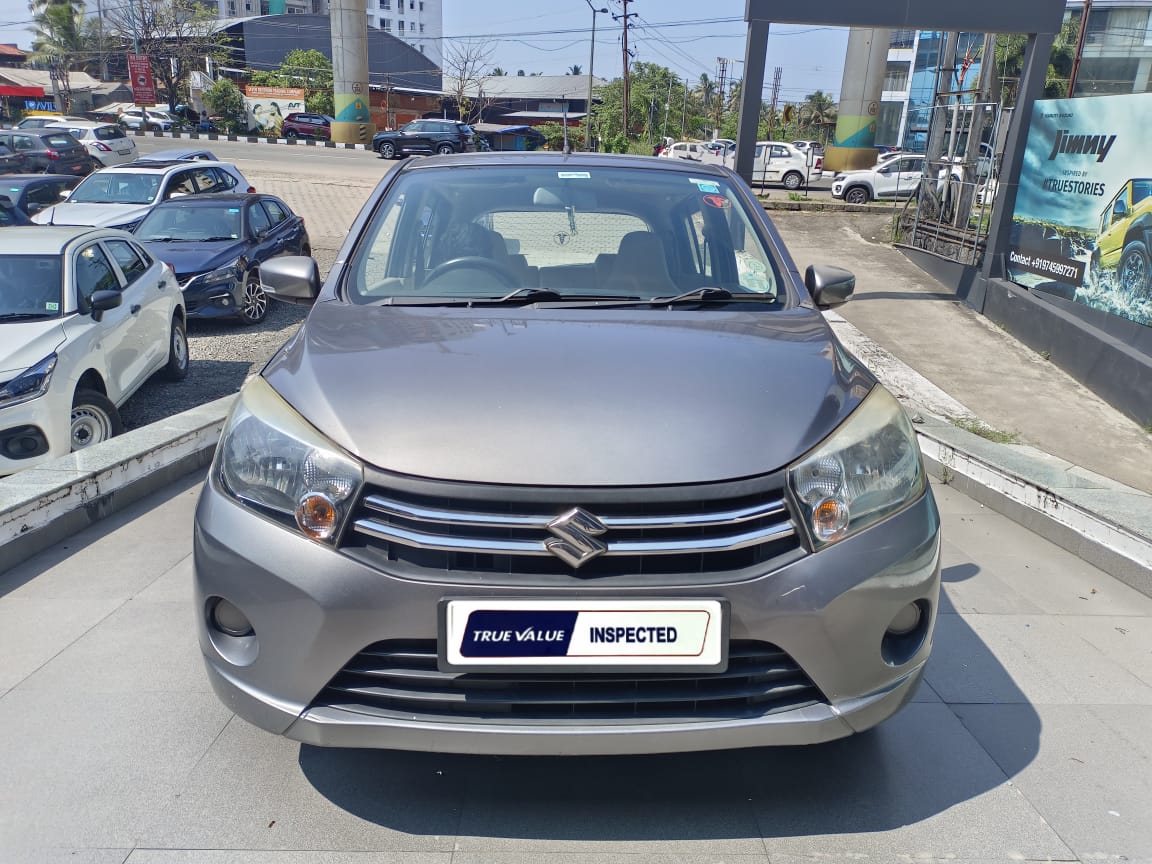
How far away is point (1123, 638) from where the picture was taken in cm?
346

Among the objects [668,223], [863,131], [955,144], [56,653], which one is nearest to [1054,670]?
[668,223]

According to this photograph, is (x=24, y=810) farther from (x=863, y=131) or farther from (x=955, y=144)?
(x=863, y=131)

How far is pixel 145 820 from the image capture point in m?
2.33

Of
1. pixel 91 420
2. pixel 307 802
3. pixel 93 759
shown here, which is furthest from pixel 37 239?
pixel 307 802

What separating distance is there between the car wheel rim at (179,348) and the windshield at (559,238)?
5.19 meters

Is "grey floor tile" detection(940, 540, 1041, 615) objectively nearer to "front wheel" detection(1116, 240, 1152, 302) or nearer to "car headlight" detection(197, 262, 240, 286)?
"front wheel" detection(1116, 240, 1152, 302)

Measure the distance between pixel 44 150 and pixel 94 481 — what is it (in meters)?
21.3

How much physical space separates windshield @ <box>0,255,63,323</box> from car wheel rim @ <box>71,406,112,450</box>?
69 cm

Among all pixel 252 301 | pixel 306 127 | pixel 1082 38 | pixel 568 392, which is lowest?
pixel 252 301

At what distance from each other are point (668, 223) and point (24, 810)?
2.76 m

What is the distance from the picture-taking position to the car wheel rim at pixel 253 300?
10470 millimetres

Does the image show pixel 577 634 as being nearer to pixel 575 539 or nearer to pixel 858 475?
pixel 575 539

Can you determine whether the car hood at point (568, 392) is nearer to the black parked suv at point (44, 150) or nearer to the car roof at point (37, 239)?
the car roof at point (37, 239)

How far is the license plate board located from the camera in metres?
1.97
